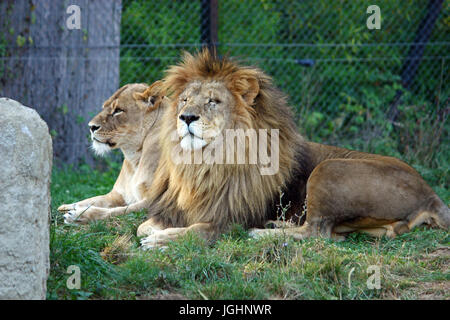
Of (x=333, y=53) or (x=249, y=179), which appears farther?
(x=333, y=53)

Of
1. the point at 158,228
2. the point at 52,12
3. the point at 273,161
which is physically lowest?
the point at 158,228

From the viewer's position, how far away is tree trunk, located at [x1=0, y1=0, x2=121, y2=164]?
7.18m

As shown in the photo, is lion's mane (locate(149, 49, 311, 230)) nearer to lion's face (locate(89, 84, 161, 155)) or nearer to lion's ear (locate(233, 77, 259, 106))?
lion's ear (locate(233, 77, 259, 106))

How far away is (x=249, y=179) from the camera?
4562mm

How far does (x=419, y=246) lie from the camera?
14.8ft

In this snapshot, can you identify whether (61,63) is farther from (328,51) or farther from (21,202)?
(21,202)

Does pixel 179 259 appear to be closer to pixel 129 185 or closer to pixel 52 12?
pixel 129 185

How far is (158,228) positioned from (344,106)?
4837 mm

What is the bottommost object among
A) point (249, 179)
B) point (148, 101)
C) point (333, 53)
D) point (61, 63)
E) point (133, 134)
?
point (249, 179)

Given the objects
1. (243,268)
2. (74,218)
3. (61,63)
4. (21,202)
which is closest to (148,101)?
(74,218)

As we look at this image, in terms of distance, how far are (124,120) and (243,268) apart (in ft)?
6.77

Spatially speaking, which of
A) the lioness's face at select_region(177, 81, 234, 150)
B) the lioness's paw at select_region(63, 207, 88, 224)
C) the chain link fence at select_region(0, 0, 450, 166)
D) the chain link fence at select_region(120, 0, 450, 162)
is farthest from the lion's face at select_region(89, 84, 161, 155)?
the chain link fence at select_region(120, 0, 450, 162)

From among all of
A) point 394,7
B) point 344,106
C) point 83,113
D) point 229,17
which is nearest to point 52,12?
point 83,113

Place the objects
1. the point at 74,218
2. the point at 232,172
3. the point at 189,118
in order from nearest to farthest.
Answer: the point at 189,118
the point at 232,172
the point at 74,218
